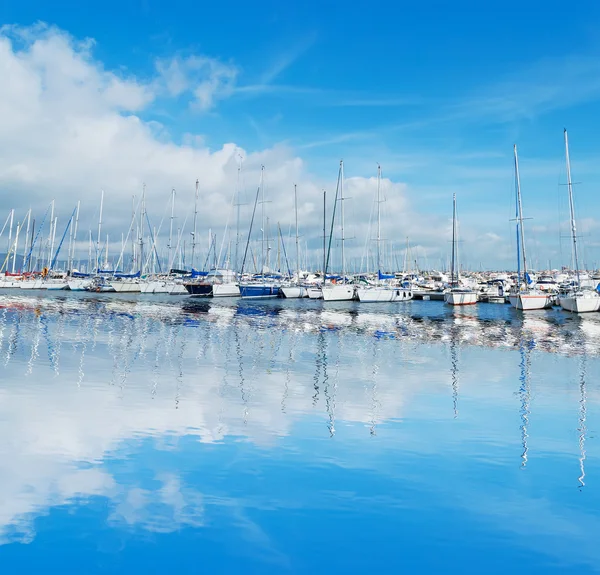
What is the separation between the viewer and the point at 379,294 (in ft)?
244

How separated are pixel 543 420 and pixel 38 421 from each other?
36.7ft

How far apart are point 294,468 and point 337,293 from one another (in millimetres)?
63398

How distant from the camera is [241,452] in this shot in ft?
32.0

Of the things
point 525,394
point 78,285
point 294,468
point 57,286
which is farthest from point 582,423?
point 57,286

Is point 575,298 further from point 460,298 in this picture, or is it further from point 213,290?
point 213,290

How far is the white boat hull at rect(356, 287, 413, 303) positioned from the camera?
73.2m

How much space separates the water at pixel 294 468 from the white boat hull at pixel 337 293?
51.0m

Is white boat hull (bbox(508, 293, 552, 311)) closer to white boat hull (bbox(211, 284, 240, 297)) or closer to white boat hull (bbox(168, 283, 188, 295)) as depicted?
white boat hull (bbox(211, 284, 240, 297))

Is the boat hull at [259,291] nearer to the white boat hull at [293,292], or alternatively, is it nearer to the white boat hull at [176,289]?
the white boat hull at [293,292]

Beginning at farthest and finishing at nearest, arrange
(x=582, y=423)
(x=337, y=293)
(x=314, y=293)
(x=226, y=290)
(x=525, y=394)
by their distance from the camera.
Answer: (x=226, y=290), (x=314, y=293), (x=337, y=293), (x=525, y=394), (x=582, y=423)

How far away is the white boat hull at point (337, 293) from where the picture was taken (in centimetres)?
7138

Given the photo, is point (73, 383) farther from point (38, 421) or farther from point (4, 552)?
point (4, 552)

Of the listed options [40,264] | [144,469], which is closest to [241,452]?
[144,469]

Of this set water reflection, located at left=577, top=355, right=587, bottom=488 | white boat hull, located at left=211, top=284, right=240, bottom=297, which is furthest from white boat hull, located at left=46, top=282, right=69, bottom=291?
water reflection, located at left=577, top=355, right=587, bottom=488
